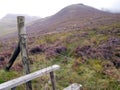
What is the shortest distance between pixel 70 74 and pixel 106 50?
16.4 ft

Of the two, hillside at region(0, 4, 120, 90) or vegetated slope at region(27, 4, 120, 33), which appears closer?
hillside at region(0, 4, 120, 90)

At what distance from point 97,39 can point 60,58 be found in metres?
5.52

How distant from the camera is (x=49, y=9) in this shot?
192m

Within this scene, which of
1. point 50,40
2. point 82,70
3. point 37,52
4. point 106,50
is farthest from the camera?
point 50,40

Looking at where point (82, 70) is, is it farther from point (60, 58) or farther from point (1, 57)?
point (1, 57)

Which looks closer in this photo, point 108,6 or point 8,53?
point 8,53

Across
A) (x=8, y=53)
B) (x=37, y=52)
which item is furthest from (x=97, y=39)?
(x=8, y=53)

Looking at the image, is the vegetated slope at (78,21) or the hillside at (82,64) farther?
the vegetated slope at (78,21)

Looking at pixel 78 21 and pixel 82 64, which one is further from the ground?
pixel 78 21

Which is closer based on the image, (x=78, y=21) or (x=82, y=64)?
(x=82, y=64)

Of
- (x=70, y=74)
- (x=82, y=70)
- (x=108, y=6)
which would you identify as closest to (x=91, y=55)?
(x=82, y=70)

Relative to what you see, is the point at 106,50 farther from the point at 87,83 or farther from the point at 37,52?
the point at 87,83

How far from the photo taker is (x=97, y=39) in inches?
744

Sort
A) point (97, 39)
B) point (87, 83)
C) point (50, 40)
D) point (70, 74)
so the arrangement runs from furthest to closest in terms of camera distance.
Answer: point (50, 40), point (97, 39), point (70, 74), point (87, 83)
